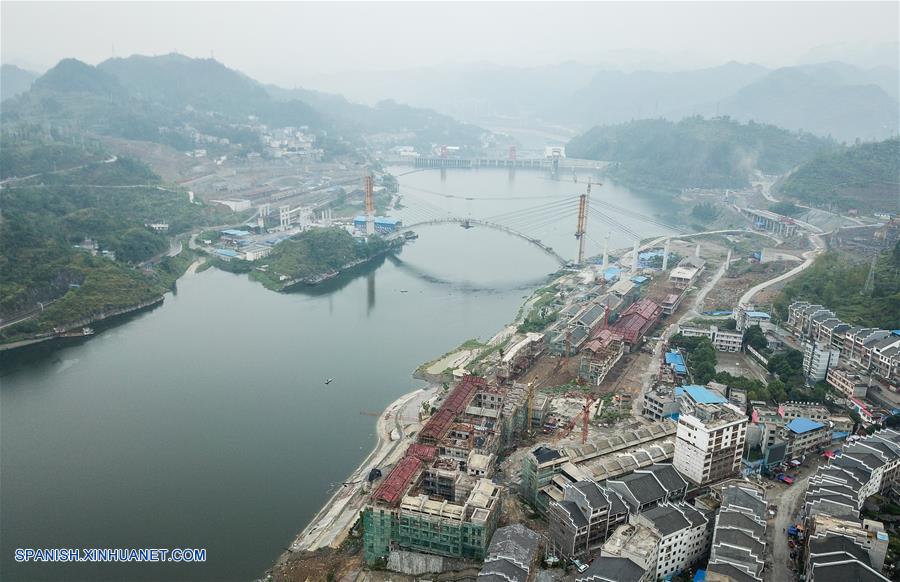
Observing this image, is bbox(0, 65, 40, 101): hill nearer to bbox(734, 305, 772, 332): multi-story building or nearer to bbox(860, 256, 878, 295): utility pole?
bbox(734, 305, 772, 332): multi-story building

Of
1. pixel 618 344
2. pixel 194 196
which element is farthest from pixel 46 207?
pixel 618 344

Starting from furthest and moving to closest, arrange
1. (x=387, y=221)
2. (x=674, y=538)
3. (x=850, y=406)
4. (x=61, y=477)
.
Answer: (x=387, y=221), (x=850, y=406), (x=61, y=477), (x=674, y=538)

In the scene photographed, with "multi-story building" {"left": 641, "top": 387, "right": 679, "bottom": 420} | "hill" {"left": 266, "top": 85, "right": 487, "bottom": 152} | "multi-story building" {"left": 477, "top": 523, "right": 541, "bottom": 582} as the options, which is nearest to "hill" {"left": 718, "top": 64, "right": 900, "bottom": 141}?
"hill" {"left": 266, "top": 85, "right": 487, "bottom": 152}

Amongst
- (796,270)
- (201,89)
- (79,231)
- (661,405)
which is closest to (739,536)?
(661,405)

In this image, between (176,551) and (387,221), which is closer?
(176,551)

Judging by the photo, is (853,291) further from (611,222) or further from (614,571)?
(611,222)

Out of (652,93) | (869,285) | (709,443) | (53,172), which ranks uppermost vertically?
(652,93)

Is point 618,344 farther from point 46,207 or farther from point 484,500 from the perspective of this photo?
point 46,207
